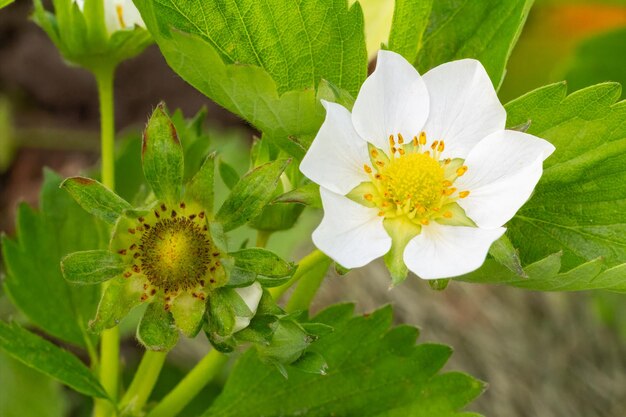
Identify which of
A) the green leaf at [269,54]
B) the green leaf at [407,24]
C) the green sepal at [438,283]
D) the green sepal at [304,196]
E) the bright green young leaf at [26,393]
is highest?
the green leaf at [269,54]

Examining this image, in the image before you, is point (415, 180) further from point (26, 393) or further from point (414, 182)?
point (26, 393)

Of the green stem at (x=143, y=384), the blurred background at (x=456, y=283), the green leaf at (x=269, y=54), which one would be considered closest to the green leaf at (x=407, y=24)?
the green leaf at (x=269, y=54)

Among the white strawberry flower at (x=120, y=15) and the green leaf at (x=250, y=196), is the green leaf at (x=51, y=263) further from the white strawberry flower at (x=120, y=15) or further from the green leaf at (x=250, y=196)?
the green leaf at (x=250, y=196)

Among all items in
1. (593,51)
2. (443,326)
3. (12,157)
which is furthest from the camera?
(12,157)

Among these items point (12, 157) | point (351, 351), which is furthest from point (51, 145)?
point (351, 351)

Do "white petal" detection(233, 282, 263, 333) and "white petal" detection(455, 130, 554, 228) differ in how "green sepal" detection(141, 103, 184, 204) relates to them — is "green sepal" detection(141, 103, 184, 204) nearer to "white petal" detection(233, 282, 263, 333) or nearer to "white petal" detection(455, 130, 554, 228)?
"white petal" detection(233, 282, 263, 333)

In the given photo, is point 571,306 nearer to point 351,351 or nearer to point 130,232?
point 351,351

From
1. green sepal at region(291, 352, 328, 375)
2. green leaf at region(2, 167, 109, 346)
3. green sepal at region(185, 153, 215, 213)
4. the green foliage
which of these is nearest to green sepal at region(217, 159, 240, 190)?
green sepal at region(185, 153, 215, 213)
